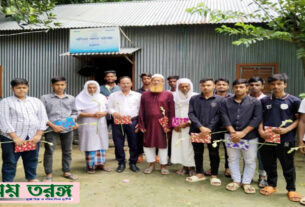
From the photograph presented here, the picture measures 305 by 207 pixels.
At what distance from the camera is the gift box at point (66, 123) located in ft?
12.8

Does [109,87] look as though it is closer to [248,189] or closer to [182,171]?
[182,171]

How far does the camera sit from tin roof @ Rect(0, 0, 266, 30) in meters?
7.47

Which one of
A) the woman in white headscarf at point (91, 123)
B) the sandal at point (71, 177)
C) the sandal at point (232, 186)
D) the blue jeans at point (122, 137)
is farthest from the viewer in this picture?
the blue jeans at point (122, 137)

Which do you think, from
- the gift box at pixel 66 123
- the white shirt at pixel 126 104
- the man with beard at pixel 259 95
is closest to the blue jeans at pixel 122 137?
the white shirt at pixel 126 104

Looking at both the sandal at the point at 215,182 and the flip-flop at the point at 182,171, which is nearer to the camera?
the sandal at the point at 215,182

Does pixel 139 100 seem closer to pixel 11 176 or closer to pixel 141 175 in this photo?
pixel 141 175

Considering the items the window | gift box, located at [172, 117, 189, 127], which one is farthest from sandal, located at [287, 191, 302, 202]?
the window

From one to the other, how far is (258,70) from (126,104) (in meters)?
4.39

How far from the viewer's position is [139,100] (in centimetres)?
460

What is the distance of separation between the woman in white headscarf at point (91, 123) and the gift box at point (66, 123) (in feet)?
1.24

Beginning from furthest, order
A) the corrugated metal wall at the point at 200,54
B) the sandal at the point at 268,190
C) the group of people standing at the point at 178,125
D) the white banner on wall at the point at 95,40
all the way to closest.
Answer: the corrugated metal wall at the point at 200,54
the white banner on wall at the point at 95,40
the sandal at the point at 268,190
the group of people standing at the point at 178,125

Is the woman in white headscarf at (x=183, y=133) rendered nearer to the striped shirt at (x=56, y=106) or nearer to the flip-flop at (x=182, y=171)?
the flip-flop at (x=182, y=171)

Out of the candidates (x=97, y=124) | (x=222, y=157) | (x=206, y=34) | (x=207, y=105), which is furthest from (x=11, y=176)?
(x=206, y=34)

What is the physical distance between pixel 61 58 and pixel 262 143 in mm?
6657
